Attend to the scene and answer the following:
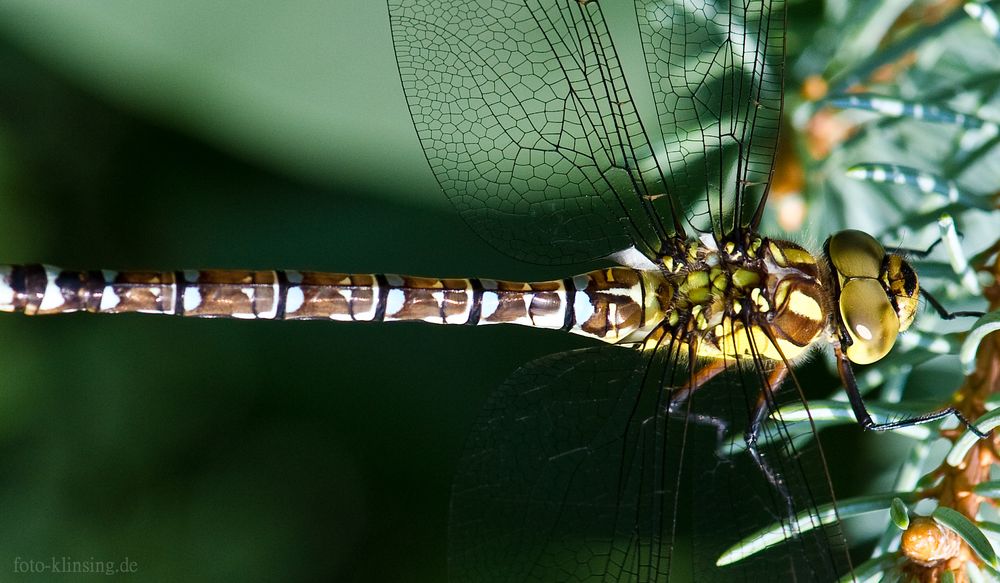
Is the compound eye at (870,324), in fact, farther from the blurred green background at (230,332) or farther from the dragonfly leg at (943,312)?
the blurred green background at (230,332)

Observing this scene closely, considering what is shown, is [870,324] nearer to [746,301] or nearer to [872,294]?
[872,294]

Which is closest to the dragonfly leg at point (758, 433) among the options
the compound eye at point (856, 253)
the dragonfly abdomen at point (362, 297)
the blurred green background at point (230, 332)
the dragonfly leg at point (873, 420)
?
the dragonfly leg at point (873, 420)

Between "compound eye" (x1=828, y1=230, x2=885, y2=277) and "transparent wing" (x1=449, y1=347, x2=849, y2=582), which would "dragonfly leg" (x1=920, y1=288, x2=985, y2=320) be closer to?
"compound eye" (x1=828, y1=230, x2=885, y2=277)

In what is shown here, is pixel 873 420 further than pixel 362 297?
No

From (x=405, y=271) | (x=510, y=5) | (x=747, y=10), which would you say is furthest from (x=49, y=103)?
(x=747, y=10)

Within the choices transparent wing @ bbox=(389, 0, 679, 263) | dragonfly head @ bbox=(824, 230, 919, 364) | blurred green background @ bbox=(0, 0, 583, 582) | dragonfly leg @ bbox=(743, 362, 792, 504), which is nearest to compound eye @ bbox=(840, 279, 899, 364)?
dragonfly head @ bbox=(824, 230, 919, 364)

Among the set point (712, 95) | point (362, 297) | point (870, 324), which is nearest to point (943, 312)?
point (870, 324)

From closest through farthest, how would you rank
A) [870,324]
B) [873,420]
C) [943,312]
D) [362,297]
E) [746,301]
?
[873,420]
[943,312]
[870,324]
[746,301]
[362,297]
